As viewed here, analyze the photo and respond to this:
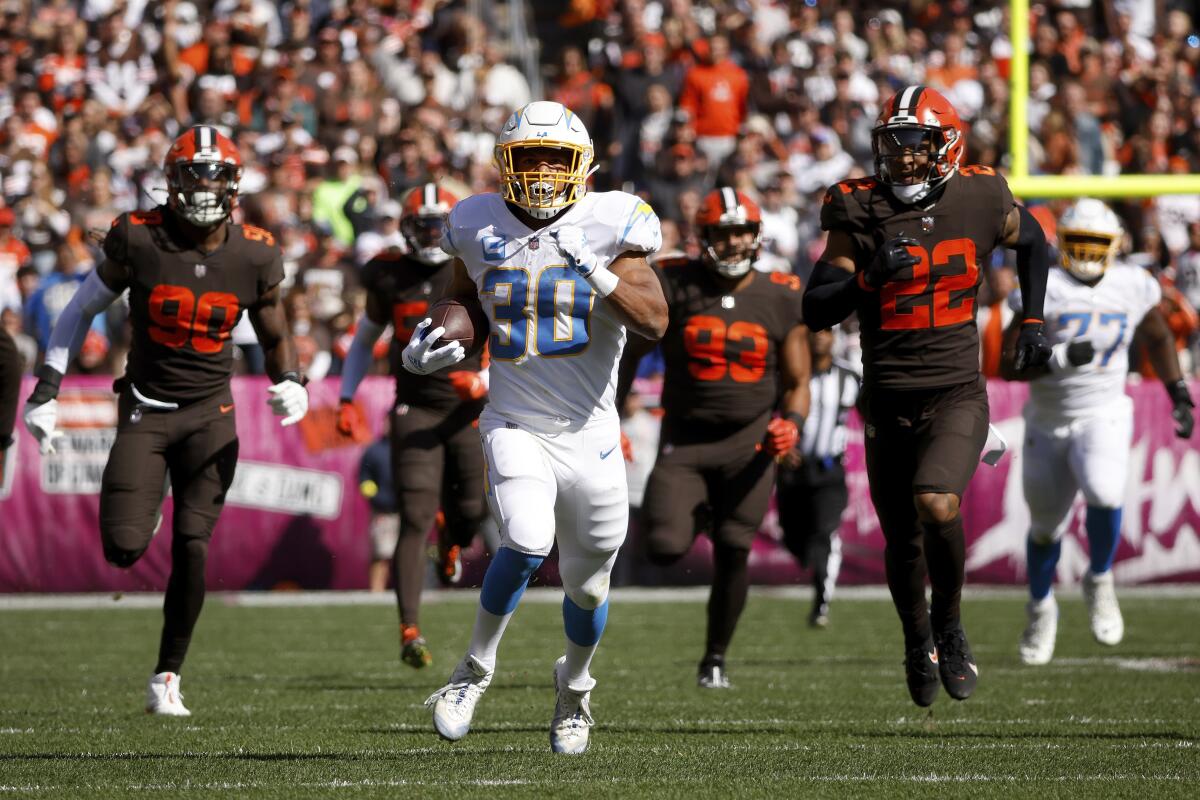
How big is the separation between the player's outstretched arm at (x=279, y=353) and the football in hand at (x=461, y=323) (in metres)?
1.41

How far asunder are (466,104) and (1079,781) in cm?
1164

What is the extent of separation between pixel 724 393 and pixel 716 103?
8.05 m

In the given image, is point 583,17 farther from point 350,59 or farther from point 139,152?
point 139,152

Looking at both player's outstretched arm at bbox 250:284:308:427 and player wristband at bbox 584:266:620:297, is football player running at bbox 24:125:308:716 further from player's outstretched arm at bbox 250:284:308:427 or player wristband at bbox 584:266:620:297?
player wristband at bbox 584:266:620:297

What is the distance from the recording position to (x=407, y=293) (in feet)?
25.8

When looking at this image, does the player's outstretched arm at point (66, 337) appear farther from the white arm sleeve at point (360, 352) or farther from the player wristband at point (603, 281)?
the player wristband at point (603, 281)

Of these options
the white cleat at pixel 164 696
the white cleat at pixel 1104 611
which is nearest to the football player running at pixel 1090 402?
the white cleat at pixel 1104 611

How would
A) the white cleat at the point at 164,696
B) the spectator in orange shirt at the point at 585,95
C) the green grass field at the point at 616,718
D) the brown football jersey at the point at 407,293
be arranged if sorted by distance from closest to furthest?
the green grass field at the point at 616,718, the white cleat at the point at 164,696, the brown football jersey at the point at 407,293, the spectator in orange shirt at the point at 585,95

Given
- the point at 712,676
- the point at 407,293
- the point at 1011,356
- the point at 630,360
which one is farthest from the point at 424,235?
the point at 1011,356

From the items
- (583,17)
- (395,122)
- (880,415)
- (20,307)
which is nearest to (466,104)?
(395,122)

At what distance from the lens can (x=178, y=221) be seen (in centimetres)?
634

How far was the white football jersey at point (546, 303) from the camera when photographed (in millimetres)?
5074

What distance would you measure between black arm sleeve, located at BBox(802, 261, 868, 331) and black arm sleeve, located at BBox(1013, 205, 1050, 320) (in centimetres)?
58

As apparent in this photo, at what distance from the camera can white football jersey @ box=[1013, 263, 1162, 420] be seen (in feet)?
27.2
